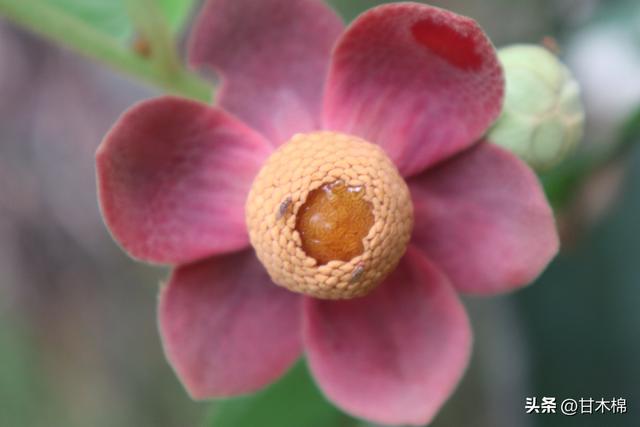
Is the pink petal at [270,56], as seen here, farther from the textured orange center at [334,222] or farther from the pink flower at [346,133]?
the textured orange center at [334,222]

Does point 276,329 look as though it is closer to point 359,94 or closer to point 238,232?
point 238,232

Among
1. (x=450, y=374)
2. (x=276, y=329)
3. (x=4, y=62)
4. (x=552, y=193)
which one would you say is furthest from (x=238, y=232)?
(x=4, y=62)

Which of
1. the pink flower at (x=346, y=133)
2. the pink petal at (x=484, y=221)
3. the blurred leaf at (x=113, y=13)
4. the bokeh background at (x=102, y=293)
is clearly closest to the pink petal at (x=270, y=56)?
the pink flower at (x=346, y=133)

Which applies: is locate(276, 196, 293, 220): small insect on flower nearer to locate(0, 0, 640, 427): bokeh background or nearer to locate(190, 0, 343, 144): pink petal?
locate(190, 0, 343, 144): pink petal

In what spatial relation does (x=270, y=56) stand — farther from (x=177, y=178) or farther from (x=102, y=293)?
(x=102, y=293)

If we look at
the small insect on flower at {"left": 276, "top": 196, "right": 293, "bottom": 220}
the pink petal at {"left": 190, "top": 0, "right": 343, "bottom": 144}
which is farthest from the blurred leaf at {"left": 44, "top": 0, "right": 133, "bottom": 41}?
the small insect on flower at {"left": 276, "top": 196, "right": 293, "bottom": 220}

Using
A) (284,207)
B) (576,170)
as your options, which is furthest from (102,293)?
(284,207)
